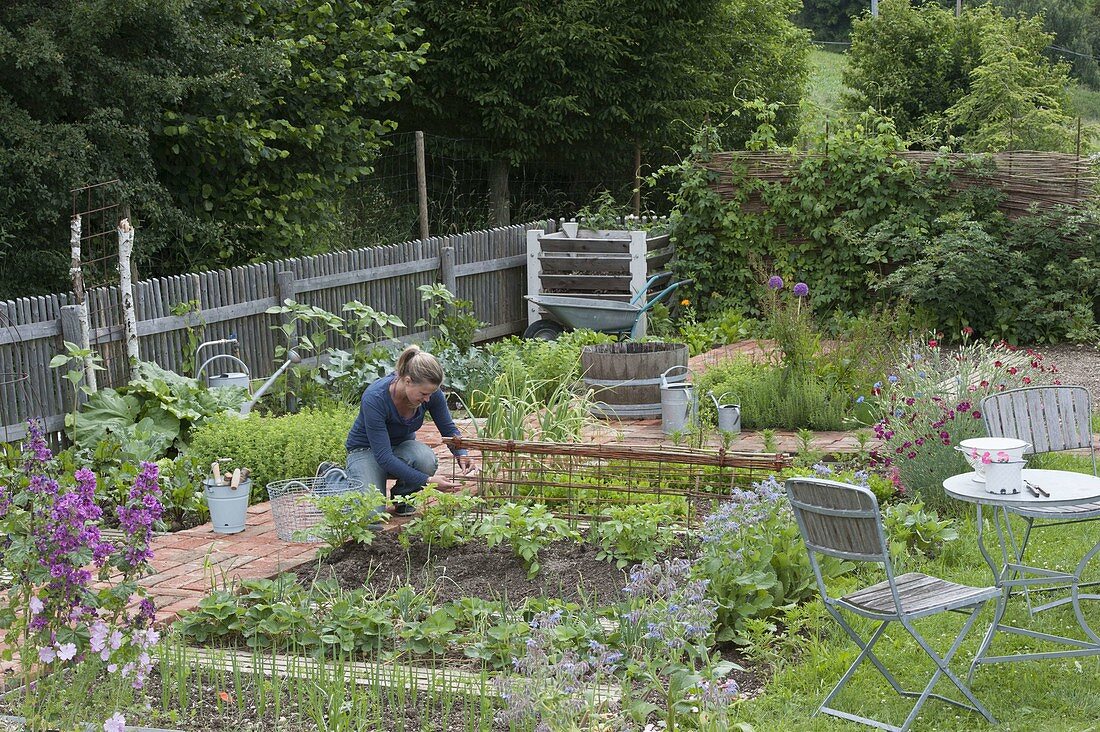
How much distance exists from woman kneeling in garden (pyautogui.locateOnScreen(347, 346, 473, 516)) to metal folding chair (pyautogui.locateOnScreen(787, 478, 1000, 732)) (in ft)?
8.07

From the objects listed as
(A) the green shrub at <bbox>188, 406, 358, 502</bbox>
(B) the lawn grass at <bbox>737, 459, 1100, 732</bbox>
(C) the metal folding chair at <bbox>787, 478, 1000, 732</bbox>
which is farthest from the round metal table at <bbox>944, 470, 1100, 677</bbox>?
(A) the green shrub at <bbox>188, 406, 358, 502</bbox>

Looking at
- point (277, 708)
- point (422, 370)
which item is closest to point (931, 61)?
point (422, 370)

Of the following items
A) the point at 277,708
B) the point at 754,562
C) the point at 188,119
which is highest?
the point at 188,119

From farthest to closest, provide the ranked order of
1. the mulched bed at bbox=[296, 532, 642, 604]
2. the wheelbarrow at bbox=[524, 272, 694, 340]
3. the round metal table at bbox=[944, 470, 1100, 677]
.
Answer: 1. the wheelbarrow at bbox=[524, 272, 694, 340]
2. the mulched bed at bbox=[296, 532, 642, 604]
3. the round metal table at bbox=[944, 470, 1100, 677]

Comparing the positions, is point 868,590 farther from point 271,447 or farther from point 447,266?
point 447,266

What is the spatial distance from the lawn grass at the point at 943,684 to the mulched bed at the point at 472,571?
95 cm

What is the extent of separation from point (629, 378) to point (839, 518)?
15.7ft

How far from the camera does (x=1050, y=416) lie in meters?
5.10

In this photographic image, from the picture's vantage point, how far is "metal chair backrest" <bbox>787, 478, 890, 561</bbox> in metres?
3.58

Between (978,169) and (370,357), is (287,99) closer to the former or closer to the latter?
(370,357)

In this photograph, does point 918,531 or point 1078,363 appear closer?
point 918,531

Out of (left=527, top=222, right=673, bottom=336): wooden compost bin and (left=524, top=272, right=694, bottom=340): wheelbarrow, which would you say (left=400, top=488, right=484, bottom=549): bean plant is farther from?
(left=527, top=222, right=673, bottom=336): wooden compost bin

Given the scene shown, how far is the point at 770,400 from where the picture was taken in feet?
26.7

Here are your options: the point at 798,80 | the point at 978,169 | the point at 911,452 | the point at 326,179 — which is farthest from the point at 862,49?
the point at 911,452
